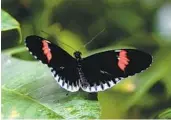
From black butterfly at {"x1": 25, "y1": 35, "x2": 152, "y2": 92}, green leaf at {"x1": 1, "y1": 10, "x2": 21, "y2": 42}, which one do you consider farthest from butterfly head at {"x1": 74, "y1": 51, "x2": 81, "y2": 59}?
green leaf at {"x1": 1, "y1": 10, "x2": 21, "y2": 42}

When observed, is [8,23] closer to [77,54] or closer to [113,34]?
[77,54]

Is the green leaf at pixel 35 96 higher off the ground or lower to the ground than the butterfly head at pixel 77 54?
lower

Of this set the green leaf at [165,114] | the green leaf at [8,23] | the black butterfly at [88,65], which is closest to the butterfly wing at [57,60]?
the black butterfly at [88,65]

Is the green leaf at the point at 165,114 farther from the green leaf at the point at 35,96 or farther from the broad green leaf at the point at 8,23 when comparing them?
the broad green leaf at the point at 8,23

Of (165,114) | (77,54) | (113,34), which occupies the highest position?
(113,34)

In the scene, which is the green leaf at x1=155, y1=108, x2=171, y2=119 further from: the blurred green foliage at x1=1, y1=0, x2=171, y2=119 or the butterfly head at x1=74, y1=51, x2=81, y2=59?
the butterfly head at x1=74, y1=51, x2=81, y2=59

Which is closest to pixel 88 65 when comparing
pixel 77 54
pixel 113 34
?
pixel 77 54
